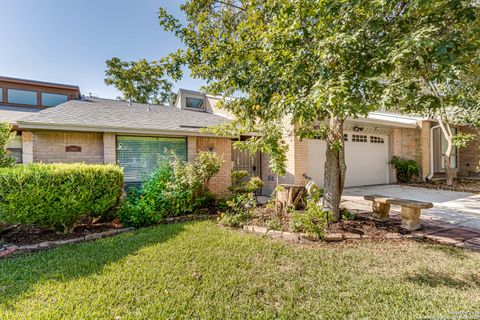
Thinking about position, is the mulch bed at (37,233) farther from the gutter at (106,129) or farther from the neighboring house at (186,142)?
the gutter at (106,129)

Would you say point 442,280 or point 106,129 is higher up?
point 106,129

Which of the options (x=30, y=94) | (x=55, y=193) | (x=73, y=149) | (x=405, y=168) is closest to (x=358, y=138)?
(x=405, y=168)

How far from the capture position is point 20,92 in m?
13.5

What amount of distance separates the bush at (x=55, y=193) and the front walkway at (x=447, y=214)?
7.16 metres

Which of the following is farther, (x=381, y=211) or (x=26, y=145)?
(x=26, y=145)

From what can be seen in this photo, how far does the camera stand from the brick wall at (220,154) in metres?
8.81

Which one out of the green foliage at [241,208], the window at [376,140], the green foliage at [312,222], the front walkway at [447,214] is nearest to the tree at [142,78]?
the green foliage at [241,208]

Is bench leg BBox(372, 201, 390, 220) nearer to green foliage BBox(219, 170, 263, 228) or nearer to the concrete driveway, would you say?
the concrete driveway

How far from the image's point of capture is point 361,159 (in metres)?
11.9

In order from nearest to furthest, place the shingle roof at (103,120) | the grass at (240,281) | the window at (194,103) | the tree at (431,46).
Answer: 1. the grass at (240,281)
2. the tree at (431,46)
3. the shingle roof at (103,120)
4. the window at (194,103)

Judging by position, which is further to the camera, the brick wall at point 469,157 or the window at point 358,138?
the brick wall at point 469,157

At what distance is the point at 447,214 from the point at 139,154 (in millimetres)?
9699

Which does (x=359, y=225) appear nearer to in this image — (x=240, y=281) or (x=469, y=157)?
(x=240, y=281)

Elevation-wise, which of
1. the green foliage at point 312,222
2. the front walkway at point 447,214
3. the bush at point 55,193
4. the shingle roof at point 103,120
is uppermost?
the shingle roof at point 103,120
